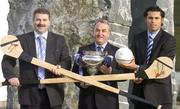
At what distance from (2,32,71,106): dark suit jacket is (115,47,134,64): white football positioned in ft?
1.29

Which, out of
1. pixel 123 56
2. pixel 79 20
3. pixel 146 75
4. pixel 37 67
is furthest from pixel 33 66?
pixel 79 20

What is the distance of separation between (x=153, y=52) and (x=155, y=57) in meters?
0.05

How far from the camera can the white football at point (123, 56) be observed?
15.7 feet

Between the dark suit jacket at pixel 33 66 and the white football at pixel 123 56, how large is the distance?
0.39 m

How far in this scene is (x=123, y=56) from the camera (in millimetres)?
4777

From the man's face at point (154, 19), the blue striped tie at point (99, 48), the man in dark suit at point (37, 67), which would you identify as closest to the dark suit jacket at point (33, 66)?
the man in dark suit at point (37, 67)

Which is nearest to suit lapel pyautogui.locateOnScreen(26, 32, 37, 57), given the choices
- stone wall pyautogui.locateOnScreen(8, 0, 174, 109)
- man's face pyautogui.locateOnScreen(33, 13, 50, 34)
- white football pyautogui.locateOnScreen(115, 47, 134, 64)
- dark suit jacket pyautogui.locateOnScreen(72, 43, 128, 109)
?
man's face pyautogui.locateOnScreen(33, 13, 50, 34)

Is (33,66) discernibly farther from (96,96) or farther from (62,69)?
(96,96)

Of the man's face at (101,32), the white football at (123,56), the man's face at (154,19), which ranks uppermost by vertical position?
the man's face at (154,19)

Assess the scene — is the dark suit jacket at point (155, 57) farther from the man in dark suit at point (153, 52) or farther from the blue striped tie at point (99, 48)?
the blue striped tie at point (99, 48)

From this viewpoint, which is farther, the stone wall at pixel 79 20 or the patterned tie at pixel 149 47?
the stone wall at pixel 79 20

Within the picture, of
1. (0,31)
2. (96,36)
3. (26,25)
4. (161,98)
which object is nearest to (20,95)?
(96,36)

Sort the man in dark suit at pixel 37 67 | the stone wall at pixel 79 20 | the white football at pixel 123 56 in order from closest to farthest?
the white football at pixel 123 56 < the man in dark suit at pixel 37 67 < the stone wall at pixel 79 20

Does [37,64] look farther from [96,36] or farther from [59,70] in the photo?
[96,36]
